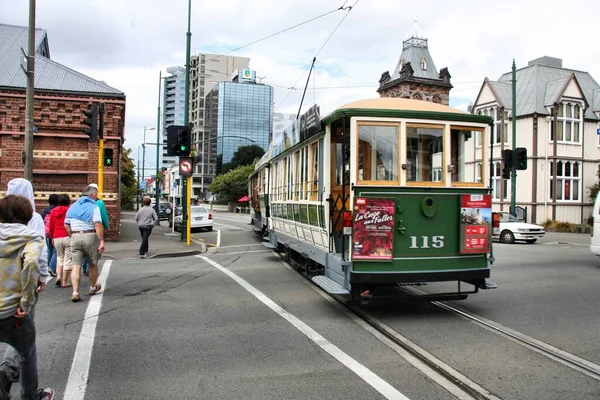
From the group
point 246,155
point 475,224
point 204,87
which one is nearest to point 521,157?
point 475,224

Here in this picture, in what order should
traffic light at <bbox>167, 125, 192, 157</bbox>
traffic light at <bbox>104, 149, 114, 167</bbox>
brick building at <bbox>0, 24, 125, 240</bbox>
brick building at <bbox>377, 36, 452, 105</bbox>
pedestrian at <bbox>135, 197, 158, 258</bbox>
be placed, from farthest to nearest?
1. brick building at <bbox>377, 36, 452, 105</bbox>
2. brick building at <bbox>0, 24, 125, 240</bbox>
3. traffic light at <bbox>167, 125, 192, 157</bbox>
4. traffic light at <bbox>104, 149, 114, 167</bbox>
5. pedestrian at <bbox>135, 197, 158, 258</bbox>

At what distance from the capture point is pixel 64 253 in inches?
356

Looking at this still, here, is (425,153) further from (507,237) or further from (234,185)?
(234,185)

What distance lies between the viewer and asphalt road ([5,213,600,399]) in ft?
14.5

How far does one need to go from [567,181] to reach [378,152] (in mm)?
32100

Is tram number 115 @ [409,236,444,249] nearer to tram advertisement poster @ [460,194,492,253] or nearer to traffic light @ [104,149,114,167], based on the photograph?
tram advertisement poster @ [460,194,492,253]

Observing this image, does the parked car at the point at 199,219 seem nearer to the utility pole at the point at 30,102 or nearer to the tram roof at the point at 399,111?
the utility pole at the point at 30,102

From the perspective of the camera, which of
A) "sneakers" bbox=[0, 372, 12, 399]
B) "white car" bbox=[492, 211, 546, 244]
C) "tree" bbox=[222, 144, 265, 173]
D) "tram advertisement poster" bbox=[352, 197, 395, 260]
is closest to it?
"sneakers" bbox=[0, 372, 12, 399]

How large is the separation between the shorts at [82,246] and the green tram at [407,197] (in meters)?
3.72

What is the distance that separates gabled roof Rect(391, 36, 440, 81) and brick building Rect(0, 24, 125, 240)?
4396 cm

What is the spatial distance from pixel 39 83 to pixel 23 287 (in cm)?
1752

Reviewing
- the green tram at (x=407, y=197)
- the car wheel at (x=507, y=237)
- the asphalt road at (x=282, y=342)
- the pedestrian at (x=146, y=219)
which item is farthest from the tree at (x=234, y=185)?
the green tram at (x=407, y=197)

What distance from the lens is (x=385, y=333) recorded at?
20.2ft

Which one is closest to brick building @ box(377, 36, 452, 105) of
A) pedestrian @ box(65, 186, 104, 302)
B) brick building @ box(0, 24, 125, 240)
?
brick building @ box(0, 24, 125, 240)
